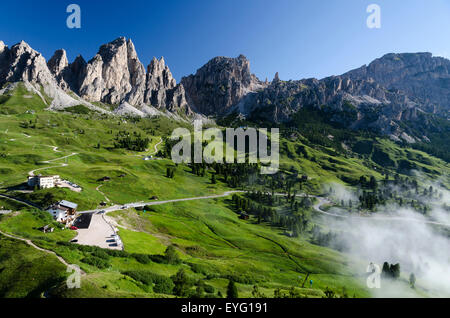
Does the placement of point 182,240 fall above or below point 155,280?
below

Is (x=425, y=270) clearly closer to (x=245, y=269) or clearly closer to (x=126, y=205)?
(x=245, y=269)

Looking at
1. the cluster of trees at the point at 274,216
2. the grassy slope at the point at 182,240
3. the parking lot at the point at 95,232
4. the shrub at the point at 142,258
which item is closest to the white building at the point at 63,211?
the grassy slope at the point at 182,240

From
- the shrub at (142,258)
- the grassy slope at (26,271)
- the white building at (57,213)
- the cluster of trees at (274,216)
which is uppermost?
the grassy slope at (26,271)

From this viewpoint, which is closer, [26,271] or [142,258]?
[26,271]

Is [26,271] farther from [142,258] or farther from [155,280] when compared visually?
[142,258]

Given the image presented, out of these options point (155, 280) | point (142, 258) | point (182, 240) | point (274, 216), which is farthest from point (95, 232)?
point (274, 216)

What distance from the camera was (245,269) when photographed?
246ft

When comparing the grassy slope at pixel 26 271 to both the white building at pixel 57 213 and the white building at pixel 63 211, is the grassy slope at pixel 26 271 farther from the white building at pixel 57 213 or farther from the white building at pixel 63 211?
the white building at pixel 63 211

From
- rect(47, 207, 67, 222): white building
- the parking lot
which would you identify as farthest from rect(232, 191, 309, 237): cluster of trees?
rect(47, 207, 67, 222): white building

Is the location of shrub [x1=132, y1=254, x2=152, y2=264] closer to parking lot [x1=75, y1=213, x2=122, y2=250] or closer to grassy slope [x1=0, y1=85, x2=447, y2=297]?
grassy slope [x1=0, y1=85, x2=447, y2=297]

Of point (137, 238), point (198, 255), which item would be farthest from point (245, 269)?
point (137, 238)

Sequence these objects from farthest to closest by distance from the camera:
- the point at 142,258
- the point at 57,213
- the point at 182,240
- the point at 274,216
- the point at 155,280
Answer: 1. the point at 274,216
2. the point at 182,240
3. the point at 57,213
4. the point at 142,258
5. the point at 155,280
